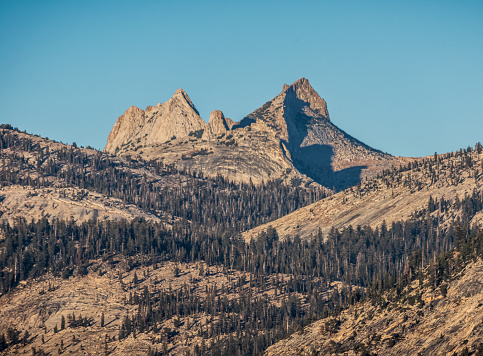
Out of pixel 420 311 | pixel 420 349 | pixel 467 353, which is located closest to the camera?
pixel 467 353

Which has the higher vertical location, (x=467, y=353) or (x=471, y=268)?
(x=471, y=268)

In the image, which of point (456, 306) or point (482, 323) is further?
point (456, 306)

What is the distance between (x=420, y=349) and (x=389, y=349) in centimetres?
950

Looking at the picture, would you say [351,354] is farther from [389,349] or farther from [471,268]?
[471,268]

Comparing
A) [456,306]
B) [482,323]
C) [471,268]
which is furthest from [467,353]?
[471,268]

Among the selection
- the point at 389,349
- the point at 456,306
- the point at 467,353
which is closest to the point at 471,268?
the point at 456,306

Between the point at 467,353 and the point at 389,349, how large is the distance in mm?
27739

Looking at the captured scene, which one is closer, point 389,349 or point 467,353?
point 467,353

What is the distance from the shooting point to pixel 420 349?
181875mm

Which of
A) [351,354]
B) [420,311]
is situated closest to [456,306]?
[420,311]

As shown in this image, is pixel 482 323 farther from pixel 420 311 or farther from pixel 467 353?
pixel 420 311

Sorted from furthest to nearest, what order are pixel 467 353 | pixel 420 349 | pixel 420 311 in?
pixel 420 311 → pixel 420 349 → pixel 467 353

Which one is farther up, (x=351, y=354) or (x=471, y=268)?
(x=471, y=268)

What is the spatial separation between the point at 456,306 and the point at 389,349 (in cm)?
1590
